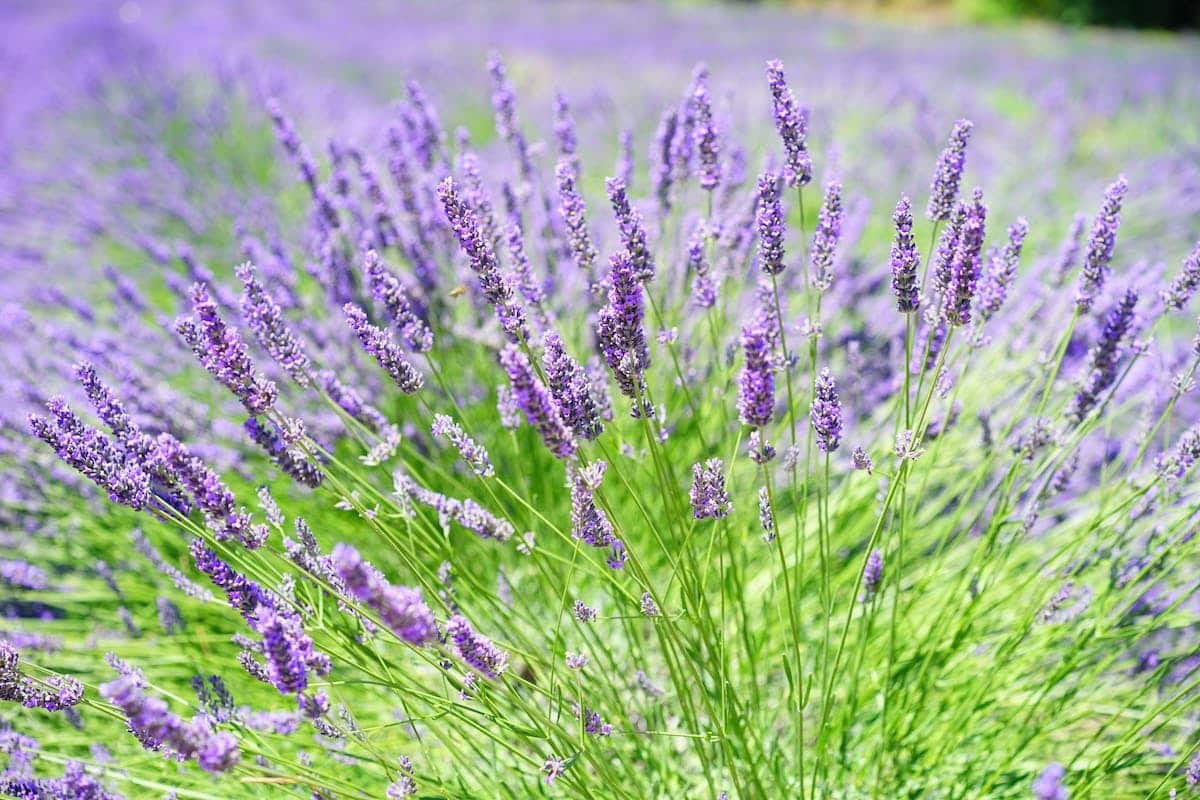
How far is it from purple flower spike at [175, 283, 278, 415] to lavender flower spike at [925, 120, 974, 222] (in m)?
1.07

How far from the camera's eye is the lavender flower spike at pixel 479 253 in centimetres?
112

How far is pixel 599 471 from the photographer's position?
4.00 feet

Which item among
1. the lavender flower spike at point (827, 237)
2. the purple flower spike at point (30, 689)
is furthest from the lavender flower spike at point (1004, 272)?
the purple flower spike at point (30, 689)

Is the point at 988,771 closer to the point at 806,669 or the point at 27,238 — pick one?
the point at 806,669

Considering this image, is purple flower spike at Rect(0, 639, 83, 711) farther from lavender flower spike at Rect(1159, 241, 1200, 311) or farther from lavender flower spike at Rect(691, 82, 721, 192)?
lavender flower spike at Rect(1159, 241, 1200, 311)

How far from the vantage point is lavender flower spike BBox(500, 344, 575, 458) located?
2.98ft

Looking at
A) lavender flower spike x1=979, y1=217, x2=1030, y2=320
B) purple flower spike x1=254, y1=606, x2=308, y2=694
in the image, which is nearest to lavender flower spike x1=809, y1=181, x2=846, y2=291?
lavender flower spike x1=979, y1=217, x2=1030, y2=320

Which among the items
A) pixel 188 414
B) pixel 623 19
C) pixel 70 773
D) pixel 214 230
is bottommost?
pixel 70 773

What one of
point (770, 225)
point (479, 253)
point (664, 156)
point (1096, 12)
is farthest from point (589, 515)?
point (1096, 12)

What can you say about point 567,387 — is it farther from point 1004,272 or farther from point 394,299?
point 1004,272

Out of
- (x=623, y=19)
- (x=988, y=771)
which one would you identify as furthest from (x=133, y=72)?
(x=623, y=19)

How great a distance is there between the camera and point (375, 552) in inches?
89.8

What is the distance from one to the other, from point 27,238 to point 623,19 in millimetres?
10753

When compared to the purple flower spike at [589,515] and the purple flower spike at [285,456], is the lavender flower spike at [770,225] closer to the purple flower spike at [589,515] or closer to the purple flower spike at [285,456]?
the purple flower spike at [589,515]
